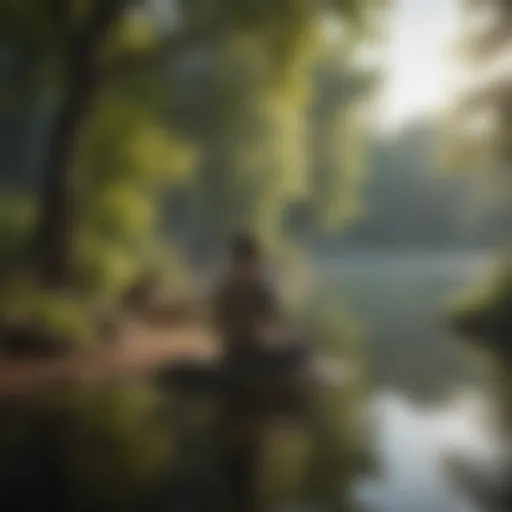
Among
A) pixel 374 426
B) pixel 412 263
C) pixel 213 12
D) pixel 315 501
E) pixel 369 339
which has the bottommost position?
pixel 315 501

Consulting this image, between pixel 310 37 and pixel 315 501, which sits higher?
pixel 310 37

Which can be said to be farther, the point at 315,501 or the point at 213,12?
the point at 213,12

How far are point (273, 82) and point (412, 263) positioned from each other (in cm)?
39

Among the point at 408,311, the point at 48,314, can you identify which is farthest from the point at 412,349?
the point at 48,314

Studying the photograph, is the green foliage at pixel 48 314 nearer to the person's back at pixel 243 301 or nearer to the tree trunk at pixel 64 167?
the tree trunk at pixel 64 167

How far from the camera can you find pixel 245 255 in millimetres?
1472

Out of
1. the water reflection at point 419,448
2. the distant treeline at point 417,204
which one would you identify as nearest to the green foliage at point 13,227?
the distant treeline at point 417,204

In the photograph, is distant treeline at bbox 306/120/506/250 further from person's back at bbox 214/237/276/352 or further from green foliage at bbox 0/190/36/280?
green foliage at bbox 0/190/36/280

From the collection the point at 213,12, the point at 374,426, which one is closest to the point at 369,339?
the point at 374,426

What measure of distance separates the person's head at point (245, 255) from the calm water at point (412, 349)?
0.39 feet

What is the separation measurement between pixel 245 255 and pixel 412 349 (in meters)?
0.33

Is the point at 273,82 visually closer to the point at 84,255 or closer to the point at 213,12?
the point at 213,12

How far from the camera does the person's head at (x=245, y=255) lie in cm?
147

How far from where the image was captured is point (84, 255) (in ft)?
4.86
